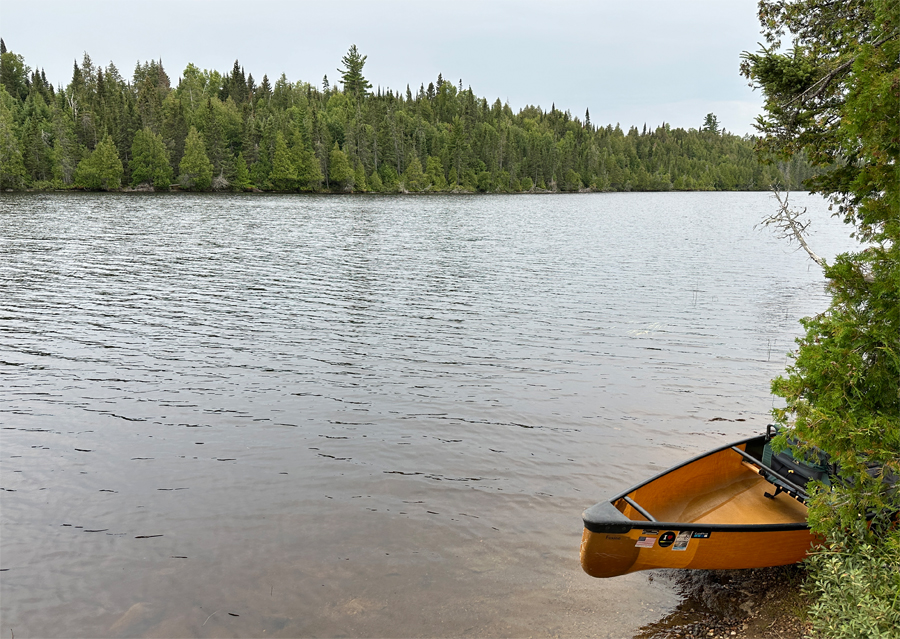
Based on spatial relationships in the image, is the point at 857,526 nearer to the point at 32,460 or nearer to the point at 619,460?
the point at 619,460

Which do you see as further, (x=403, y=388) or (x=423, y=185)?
(x=423, y=185)

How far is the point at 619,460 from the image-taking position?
1152cm

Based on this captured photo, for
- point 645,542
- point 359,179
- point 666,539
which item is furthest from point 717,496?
point 359,179

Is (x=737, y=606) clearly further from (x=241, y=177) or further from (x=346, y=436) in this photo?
(x=241, y=177)

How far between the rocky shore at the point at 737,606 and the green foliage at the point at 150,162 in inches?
5149

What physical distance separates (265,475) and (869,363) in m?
9.15

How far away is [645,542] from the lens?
7.01 meters

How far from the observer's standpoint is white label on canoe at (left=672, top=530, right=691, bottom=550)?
7043mm

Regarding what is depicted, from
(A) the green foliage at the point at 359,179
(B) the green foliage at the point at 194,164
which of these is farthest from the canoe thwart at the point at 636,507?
(A) the green foliage at the point at 359,179

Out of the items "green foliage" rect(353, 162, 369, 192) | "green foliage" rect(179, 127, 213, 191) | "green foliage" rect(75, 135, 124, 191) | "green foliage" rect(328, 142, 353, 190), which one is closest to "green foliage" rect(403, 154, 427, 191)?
"green foliage" rect(353, 162, 369, 192)

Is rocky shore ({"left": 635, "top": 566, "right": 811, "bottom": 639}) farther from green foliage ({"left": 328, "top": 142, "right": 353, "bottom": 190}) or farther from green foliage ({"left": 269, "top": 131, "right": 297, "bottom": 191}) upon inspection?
green foliage ({"left": 328, "top": 142, "right": 353, "bottom": 190})

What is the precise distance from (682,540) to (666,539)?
211mm

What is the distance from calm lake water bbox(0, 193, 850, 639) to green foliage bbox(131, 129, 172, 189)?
9909 centimetres

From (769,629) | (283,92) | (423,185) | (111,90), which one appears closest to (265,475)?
(769,629)
